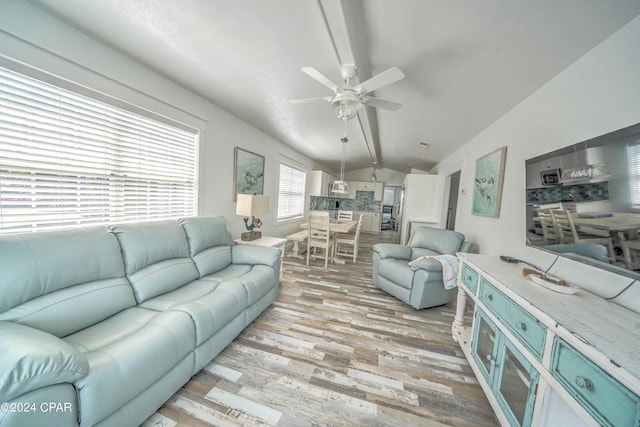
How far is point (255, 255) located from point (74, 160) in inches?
66.4

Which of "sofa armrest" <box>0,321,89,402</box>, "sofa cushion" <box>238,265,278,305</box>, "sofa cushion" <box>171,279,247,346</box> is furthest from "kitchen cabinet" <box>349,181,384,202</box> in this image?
"sofa armrest" <box>0,321,89,402</box>

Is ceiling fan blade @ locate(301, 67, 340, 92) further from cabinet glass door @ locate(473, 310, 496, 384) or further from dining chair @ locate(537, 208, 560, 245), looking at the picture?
cabinet glass door @ locate(473, 310, 496, 384)

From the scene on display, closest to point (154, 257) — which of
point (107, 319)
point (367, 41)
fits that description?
point (107, 319)

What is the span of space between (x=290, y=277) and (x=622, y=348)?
10.4ft

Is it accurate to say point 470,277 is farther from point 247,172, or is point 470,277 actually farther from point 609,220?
point 247,172

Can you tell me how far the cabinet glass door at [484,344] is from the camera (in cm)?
144

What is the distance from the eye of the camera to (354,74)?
193 centimetres

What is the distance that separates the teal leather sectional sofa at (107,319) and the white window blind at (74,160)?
1.15ft

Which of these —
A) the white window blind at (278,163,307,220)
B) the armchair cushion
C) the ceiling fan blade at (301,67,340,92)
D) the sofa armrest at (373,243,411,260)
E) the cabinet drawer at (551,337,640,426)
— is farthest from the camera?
the white window blind at (278,163,307,220)

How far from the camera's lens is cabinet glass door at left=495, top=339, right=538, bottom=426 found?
1.05 meters

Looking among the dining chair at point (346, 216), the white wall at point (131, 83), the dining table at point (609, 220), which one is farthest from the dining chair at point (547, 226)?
the dining chair at point (346, 216)

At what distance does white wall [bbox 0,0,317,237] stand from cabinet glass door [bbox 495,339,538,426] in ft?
10.4

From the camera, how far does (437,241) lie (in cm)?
318

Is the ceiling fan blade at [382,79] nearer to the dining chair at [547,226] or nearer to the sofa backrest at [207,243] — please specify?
the dining chair at [547,226]
